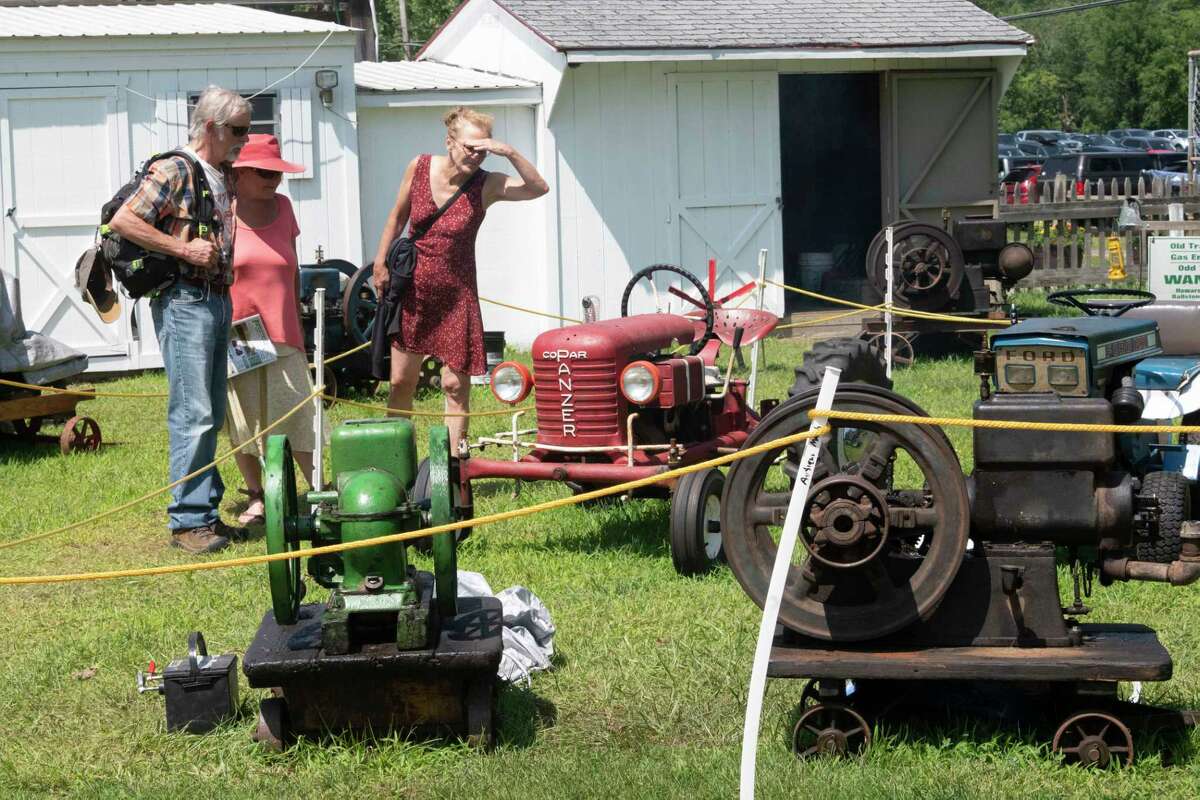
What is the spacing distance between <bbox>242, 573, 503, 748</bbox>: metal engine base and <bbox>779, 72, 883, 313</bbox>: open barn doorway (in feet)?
50.0

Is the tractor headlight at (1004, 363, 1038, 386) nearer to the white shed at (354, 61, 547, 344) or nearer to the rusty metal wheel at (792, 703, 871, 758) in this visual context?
the rusty metal wheel at (792, 703, 871, 758)

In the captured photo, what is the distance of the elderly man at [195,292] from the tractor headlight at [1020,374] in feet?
12.7

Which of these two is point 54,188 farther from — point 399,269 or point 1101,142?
point 1101,142

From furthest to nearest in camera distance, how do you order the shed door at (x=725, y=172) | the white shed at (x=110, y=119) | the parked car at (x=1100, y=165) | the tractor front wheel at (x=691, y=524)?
the parked car at (x=1100, y=165), the shed door at (x=725, y=172), the white shed at (x=110, y=119), the tractor front wheel at (x=691, y=524)

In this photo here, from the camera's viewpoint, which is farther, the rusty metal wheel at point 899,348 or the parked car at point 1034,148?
the parked car at point 1034,148

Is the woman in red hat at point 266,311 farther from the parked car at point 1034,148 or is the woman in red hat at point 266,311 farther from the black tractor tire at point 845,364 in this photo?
the parked car at point 1034,148

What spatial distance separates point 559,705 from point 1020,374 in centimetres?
181

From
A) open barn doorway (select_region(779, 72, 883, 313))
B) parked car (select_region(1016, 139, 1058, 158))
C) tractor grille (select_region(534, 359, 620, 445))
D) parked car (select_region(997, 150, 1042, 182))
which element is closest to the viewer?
tractor grille (select_region(534, 359, 620, 445))

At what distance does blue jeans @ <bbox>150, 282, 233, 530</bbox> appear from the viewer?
7.20 metres

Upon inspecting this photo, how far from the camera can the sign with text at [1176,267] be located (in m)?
10.4

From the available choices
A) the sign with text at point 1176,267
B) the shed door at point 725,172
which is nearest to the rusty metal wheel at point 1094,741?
the sign with text at point 1176,267

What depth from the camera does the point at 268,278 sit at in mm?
7777

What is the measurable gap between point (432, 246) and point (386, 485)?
10.4ft

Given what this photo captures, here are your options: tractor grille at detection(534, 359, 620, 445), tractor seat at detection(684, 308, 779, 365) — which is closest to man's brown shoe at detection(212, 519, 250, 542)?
tractor grille at detection(534, 359, 620, 445)
